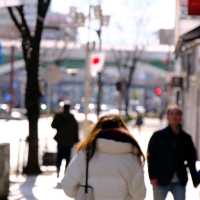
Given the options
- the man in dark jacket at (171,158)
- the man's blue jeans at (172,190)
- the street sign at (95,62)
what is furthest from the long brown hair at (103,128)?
the street sign at (95,62)

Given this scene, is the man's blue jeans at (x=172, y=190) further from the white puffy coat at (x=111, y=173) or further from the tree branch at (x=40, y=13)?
the tree branch at (x=40, y=13)

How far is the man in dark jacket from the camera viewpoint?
9367 mm

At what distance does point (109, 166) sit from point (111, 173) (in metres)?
0.07

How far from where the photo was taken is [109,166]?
7113 millimetres

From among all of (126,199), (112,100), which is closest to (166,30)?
(126,199)

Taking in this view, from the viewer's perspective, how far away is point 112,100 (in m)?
140

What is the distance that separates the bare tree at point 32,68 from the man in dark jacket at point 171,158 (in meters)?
10.6

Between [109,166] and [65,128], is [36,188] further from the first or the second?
[109,166]

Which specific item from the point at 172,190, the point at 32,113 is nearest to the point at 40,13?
the point at 32,113

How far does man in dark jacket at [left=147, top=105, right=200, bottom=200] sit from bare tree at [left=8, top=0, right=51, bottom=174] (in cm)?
1057

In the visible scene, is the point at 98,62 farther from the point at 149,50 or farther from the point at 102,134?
the point at 149,50

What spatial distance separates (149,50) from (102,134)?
314 feet

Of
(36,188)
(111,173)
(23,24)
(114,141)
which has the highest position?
(23,24)

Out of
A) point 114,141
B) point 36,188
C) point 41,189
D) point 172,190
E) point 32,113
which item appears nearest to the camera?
point 114,141
